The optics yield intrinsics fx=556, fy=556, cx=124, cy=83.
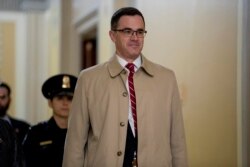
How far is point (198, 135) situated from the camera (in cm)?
310

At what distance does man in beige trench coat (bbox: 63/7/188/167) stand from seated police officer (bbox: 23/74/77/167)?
81cm

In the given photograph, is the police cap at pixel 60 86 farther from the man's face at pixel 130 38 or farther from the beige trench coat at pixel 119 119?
the man's face at pixel 130 38

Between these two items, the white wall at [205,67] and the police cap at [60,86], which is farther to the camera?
the police cap at [60,86]

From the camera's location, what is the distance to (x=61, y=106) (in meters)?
3.17

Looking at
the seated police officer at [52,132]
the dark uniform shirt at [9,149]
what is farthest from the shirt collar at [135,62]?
the seated police officer at [52,132]

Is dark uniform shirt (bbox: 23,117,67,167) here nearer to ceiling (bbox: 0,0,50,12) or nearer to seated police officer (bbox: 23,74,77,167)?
seated police officer (bbox: 23,74,77,167)

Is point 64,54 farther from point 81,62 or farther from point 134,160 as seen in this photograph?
point 134,160

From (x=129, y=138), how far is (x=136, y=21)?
45 centimetres

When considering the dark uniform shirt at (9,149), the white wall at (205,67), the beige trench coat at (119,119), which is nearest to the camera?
the beige trench coat at (119,119)

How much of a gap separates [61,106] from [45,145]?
25 cm

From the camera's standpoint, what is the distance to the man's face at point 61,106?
3.16 m

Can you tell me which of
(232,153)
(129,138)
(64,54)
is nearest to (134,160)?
(129,138)

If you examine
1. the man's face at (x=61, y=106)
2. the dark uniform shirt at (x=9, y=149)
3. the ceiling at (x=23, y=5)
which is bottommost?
the dark uniform shirt at (x=9, y=149)

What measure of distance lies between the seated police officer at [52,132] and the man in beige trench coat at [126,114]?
2.67 ft
